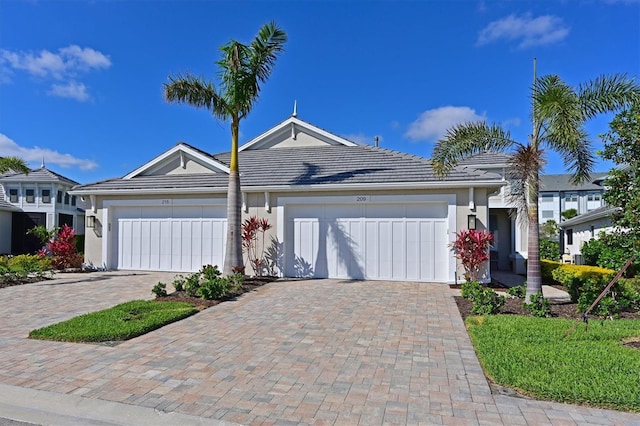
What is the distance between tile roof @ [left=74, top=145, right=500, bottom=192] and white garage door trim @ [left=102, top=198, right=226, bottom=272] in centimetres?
59

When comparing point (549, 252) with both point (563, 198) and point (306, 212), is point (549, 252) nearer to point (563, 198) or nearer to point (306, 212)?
point (306, 212)

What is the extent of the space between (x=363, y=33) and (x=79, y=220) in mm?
29971

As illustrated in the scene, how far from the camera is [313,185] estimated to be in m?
12.5

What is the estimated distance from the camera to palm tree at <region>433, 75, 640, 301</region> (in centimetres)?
788

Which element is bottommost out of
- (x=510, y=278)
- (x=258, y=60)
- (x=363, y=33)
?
(x=510, y=278)

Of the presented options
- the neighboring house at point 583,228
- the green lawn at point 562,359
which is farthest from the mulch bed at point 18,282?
the neighboring house at point 583,228

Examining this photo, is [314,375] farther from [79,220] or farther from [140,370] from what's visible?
[79,220]

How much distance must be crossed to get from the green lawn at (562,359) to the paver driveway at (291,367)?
7.0 inches

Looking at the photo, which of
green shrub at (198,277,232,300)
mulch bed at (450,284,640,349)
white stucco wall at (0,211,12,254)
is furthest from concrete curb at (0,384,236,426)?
white stucco wall at (0,211,12,254)

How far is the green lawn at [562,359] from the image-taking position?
12.8 ft

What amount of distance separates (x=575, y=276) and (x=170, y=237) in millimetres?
12760

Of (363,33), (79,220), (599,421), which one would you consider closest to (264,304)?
(599,421)

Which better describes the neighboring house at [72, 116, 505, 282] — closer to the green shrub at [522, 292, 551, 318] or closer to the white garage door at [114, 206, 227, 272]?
the white garage door at [114, 206, 227, 272]

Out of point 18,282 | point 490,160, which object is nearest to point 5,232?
point 18,282
